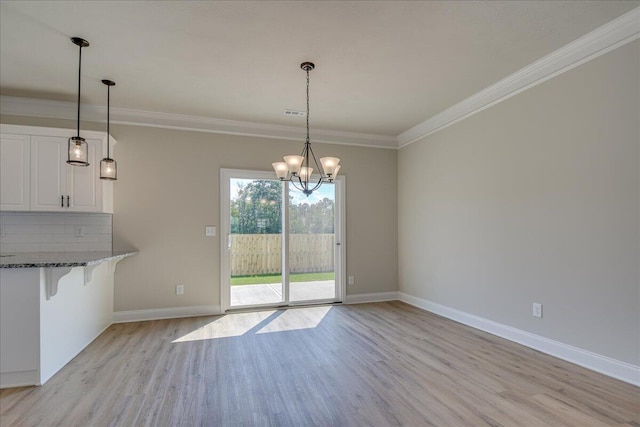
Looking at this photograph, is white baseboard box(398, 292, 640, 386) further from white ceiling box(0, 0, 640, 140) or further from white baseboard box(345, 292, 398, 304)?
white ceiling box(0, 0, 640, 140)

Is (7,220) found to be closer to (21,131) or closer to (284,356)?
(21,131)

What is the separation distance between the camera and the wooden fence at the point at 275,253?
4820mm

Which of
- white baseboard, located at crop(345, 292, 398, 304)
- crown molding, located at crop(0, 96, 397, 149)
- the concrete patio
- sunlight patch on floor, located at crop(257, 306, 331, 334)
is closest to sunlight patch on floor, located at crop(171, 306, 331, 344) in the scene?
sunlight patch on floor, located at crop(257, 306, 331, 334)

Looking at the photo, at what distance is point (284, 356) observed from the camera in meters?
3.10

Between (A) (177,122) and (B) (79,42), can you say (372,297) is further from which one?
(B) (79,42)

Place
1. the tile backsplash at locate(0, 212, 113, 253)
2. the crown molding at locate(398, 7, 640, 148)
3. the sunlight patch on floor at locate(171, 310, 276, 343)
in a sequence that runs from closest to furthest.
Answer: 1. the crown molding at locate(398, 7, 640, 148)
2. the sunlight patch on floor at locate(171, 310, 276, 343)
3. the tile backsplash at locate(0, 212, 113, 253)

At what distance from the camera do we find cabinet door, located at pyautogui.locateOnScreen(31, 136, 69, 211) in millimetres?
3654

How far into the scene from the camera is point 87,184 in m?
3.82

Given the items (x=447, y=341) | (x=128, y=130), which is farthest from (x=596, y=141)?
(x=128, y=130)

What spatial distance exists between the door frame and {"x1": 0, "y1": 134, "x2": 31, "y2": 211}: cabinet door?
2.14 metres

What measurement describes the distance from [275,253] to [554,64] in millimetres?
3993

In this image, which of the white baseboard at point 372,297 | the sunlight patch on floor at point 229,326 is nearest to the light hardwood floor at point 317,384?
the sunlight patch on floor at point 229,326

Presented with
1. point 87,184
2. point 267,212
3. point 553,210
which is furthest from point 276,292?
point 553,210

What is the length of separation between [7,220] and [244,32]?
367 centimetres
